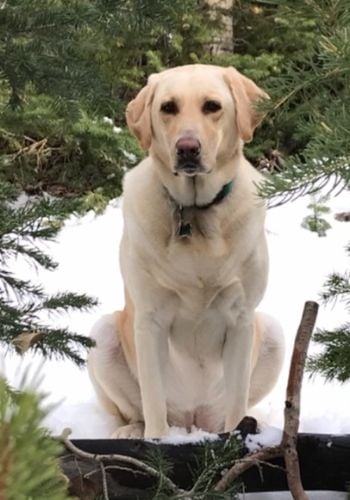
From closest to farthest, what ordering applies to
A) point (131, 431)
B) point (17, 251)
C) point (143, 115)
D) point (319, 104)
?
point (319, 104), point (17, 251), point (143, 115), point (131, 431)

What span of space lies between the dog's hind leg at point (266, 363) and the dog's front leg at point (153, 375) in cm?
48

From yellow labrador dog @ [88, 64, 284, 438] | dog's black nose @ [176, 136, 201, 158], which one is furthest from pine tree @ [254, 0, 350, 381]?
yellow labrador dog @ [88, 64, 284, 438]

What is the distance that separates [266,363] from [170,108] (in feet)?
3.44

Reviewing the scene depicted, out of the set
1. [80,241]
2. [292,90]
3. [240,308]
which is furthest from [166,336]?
[80,241]

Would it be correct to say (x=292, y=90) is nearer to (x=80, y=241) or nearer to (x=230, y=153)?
(x=230, y=153)

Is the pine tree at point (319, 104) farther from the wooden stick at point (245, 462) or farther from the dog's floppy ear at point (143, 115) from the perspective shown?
the dog's floppy ear at point (143, 115)

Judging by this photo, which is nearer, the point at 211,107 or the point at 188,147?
the point at 188,147

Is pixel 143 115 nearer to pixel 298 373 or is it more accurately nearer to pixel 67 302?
pixel 67 302

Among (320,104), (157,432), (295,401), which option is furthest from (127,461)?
(157,432)

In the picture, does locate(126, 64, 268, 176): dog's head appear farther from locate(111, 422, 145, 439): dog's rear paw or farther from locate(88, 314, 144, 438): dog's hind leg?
locate(111, 422, 145, 439): dog's rear paw

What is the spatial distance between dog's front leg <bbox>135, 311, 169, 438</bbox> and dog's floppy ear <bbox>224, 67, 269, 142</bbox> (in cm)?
64

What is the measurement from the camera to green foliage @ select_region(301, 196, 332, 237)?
598 cm

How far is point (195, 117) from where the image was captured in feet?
7.50

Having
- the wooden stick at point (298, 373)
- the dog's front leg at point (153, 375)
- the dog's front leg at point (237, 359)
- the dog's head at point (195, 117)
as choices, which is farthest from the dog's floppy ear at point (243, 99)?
the wooden stick at point (298, 373)
